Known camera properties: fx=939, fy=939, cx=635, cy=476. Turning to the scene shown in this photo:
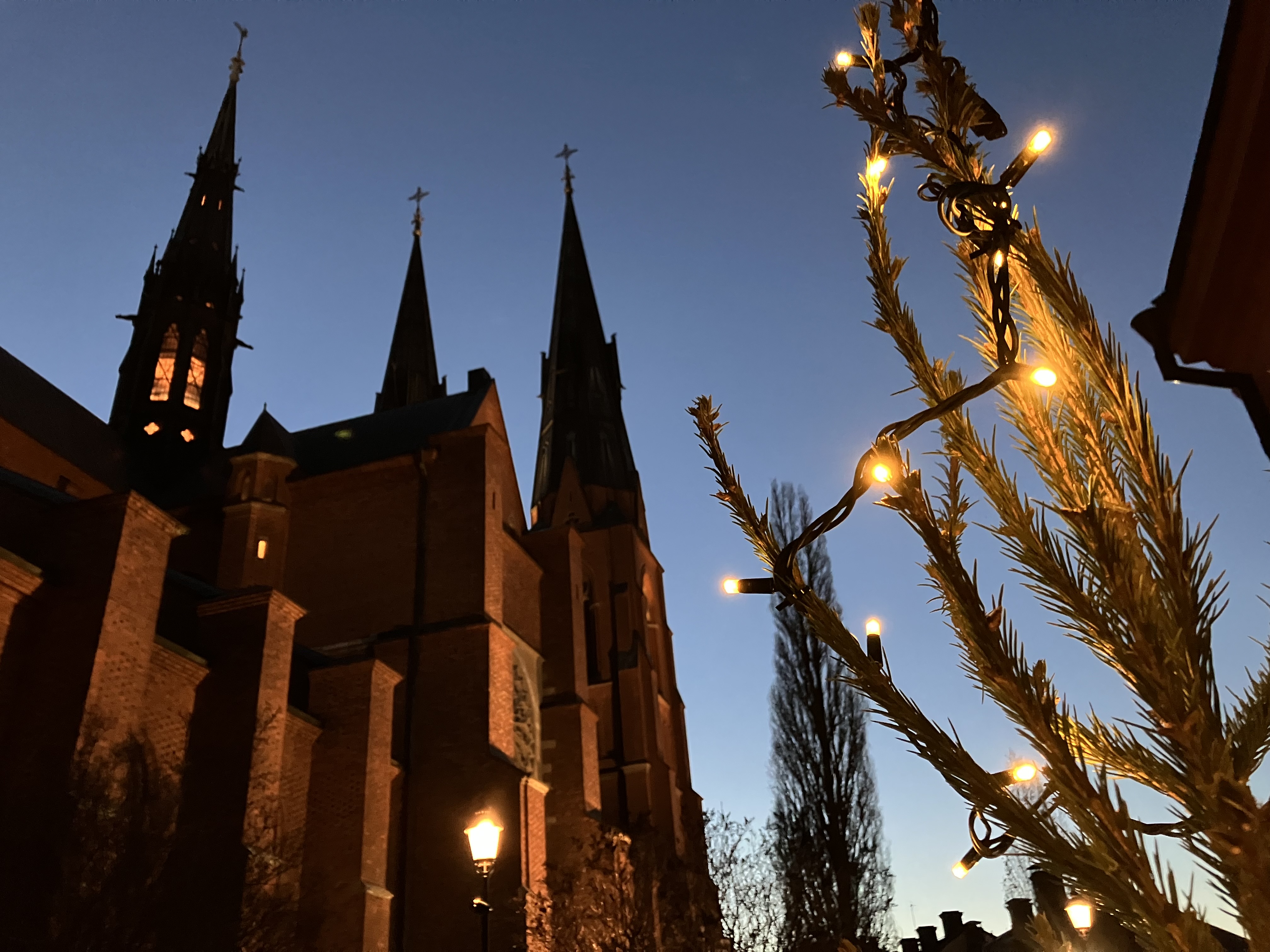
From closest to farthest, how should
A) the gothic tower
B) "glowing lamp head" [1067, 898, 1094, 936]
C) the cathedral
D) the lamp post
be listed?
"glowing lamp head" [1067, 898, 1094, 936] → the lamp post → the cathedral → the gothic tower

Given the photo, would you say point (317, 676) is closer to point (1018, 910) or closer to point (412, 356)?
point (1018, 910)

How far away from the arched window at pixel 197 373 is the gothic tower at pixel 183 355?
0.10 ft

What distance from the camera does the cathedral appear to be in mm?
11664

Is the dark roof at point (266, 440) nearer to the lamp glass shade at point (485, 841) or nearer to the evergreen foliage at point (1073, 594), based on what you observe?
the lamp glass shade at point (485, 841)

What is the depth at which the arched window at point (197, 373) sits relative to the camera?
3020cm

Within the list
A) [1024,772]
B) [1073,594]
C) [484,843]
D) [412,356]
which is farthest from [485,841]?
[412,356]

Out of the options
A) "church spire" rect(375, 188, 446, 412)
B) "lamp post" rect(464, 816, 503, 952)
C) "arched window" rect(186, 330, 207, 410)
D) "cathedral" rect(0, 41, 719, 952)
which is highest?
"church spire" rect(375, 188, 446, 412)

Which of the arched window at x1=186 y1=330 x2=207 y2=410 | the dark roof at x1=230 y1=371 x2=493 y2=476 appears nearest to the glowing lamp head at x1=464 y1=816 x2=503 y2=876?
the dark roof at x1=230 y1=371 x2=493 y2=476

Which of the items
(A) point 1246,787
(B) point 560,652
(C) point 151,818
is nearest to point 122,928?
(C) point 151,818

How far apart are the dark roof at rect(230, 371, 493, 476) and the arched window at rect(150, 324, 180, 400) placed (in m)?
5.33

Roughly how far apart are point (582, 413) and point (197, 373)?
1298cm

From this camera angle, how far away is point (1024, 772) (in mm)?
2482

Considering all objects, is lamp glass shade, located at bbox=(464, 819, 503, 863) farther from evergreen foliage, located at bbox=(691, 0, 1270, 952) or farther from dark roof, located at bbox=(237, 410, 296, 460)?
dark roof, located at bbox=(237, 410, 296, 460)

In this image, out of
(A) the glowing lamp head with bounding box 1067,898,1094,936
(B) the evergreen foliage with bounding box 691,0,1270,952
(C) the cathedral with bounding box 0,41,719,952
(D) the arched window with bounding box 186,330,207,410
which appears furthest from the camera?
(D) the arched window with bounding box 186,330,207,410
